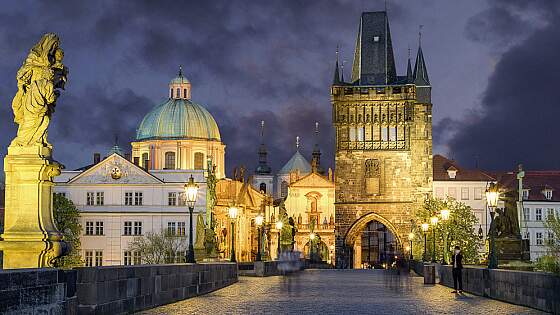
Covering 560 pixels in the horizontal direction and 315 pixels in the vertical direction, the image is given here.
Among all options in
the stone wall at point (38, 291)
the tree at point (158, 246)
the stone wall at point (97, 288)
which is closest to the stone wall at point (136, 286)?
the stone wall at point (97, 288)

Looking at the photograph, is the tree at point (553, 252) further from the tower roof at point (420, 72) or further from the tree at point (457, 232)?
the tower roof at point (420, 72)

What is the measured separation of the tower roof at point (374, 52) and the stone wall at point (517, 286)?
76.0 metres

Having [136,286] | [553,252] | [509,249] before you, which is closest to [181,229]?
[509,249]

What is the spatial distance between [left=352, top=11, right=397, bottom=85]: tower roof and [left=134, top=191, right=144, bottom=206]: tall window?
2720 cm

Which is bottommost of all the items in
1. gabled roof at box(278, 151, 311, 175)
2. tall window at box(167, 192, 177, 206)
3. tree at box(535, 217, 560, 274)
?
tree at box(535, 217, 560, 274)

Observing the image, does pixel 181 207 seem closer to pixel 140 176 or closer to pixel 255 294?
pixel 140 176

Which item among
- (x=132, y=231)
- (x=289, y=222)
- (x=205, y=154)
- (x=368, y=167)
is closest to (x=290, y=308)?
(x=289, y=222)

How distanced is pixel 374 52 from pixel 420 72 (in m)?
7.59

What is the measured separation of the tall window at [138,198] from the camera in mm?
93938

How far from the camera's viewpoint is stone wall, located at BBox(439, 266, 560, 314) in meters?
19.5

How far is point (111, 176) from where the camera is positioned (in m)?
94.2

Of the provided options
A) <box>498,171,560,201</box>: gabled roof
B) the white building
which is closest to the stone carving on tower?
the white building

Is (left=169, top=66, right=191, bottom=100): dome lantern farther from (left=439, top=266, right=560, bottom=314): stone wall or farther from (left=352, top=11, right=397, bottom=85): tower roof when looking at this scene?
(left=439, top=266, right=560, bottom=314): stone wall

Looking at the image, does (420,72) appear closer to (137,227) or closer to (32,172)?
(137,227)
